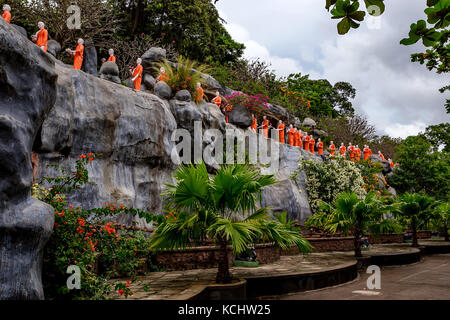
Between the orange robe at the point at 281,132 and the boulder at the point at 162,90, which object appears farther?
the orange robe at the point at 281,132

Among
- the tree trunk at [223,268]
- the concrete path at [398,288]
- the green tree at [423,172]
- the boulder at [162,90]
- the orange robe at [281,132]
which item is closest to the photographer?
the tree trunk at [223,268]

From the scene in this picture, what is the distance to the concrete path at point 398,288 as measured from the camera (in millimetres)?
7133

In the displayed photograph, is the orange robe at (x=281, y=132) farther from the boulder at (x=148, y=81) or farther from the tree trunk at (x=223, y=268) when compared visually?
the tree trunk at (x=223, y=268)

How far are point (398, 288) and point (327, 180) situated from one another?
1206 cm

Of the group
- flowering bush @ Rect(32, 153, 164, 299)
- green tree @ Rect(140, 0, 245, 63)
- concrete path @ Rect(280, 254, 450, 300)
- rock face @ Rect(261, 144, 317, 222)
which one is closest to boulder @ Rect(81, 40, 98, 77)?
green tree @ Rect(140, 0, 245, 63)

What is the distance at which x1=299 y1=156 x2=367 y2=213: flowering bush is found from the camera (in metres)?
19.5

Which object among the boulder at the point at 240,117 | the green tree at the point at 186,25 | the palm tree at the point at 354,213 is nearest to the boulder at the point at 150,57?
the green tree at the point at 186,25

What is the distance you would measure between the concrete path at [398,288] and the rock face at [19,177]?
15.3ft

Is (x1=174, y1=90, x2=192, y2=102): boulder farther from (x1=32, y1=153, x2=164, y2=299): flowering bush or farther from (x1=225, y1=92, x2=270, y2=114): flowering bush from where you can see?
(x1=32, y1=153, x2=164, y2=299): flowering bush

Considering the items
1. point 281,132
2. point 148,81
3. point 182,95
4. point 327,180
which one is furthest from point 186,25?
point 327,180

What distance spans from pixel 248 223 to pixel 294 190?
1297 centimetres

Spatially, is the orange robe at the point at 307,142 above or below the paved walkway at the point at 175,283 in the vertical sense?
above

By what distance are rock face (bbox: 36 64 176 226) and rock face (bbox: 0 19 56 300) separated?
5.17 metres
